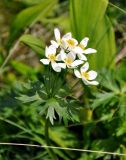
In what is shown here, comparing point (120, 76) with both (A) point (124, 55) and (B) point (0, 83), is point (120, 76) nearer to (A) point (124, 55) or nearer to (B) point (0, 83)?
(A) point (124, 55)

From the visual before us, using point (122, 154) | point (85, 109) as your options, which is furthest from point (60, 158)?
point (122, 154)

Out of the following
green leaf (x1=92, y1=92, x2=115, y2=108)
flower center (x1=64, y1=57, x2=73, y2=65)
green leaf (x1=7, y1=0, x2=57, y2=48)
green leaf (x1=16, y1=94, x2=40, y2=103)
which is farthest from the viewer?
green leaf (x1=7, y1=0, x2=57, y2=48)

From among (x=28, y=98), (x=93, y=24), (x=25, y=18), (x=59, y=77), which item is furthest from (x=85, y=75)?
(x=25, y=18)

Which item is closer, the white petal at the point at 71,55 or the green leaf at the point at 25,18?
the white petal at the point at 71,55

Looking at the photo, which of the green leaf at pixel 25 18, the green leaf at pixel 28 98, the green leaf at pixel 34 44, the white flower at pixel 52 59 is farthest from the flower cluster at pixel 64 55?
the green leaf at pixel 25 18

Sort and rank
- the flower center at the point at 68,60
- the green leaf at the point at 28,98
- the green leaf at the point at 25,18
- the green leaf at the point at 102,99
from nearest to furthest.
Result: the flower center at the point at 68,60 → the green leaf at the point at 28,98 → the green leaf at the point at 102,99 → the green leaf at the point at 25,18

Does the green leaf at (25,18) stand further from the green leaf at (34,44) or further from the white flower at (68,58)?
the white flower at (68,58)

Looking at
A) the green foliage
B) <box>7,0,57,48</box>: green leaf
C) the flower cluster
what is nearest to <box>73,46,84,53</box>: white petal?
the flower cluster

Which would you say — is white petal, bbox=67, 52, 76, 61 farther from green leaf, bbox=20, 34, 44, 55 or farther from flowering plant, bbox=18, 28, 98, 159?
green leaf, bbox=20, 34, 44, 55

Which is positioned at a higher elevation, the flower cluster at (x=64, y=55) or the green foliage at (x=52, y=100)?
the flower cluster at (x=64, y=55)
